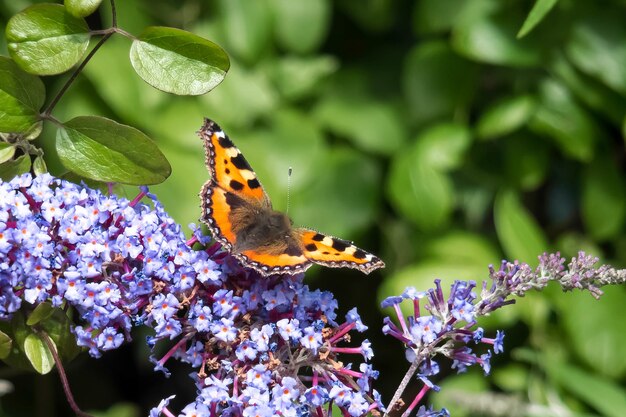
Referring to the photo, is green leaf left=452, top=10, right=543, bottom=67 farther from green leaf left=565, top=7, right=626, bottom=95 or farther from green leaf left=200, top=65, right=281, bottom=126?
green leaf left=200, top=65, right=281, bottom=126

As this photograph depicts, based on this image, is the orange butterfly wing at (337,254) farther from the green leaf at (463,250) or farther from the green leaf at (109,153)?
the green leaf at (463,250)

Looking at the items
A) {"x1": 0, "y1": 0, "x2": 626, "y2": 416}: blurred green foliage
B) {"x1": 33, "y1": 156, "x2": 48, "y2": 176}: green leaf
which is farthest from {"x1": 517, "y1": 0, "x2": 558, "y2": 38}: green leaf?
{"x1": 0, "y1": 0, "x2": 626, "y2": 416}: blurred green foliage

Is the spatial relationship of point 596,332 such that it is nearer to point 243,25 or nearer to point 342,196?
point 342,196

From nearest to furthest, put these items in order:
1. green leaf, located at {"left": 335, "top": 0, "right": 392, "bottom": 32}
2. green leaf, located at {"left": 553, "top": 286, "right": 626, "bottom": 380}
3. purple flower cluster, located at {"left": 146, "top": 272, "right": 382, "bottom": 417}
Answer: purple flower cluster, located at {"left": 146, "top": 272, "right": 382, "bottom": 417}, green leaf, located at {"left": 553, "top": 286, "right": 626, "bottom": 380}, green leaf, located at {"left": 335, "top": 0, "right": 392, "bottom": 32}

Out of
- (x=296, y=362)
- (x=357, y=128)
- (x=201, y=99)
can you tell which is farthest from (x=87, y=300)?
(x=357, y=128)

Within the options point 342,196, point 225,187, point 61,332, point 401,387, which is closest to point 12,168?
point 61,332

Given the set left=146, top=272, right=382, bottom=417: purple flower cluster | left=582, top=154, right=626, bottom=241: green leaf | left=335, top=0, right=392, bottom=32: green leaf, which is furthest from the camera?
left=335, top=0, right=392, bottom=32: green leaf
